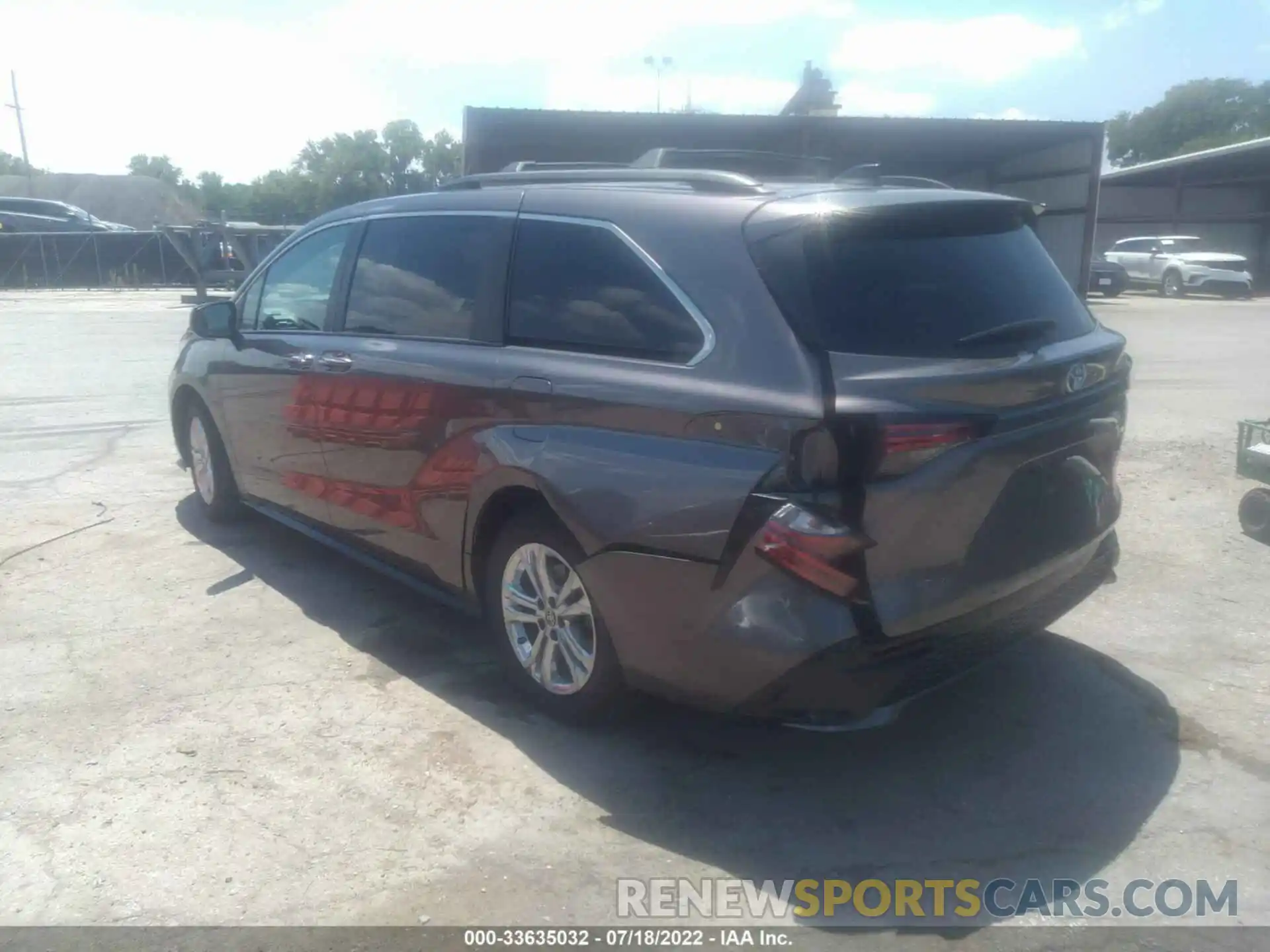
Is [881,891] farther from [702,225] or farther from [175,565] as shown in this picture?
[175,565]

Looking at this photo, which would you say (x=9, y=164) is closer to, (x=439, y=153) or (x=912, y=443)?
(x=439, y=153)

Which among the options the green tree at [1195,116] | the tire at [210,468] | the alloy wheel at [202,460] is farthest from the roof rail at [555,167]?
the green tree at [1195,116]

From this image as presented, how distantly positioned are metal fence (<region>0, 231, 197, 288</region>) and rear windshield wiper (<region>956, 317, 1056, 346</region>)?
36.3 m

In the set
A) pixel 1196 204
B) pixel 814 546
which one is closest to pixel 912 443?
pixel 814 546

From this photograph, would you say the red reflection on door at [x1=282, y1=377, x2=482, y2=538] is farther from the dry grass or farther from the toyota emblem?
the dry grass

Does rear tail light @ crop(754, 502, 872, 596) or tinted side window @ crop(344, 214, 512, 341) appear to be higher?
tinted side window @ crop(344, 214, 512, 341)

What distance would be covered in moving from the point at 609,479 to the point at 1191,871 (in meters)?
2.01

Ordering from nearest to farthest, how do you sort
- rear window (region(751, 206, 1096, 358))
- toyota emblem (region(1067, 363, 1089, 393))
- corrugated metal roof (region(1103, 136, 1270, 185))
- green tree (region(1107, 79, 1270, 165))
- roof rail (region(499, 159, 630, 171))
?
1. rear window (region(751, 206, 1096, 358))
2. toyota emblem (region(1067, 363, 1089, 393))
3. roof rail (region(499, 159, 630, 171))
4. corrugated metal roof (region(1103, 136, 1270, 185))
5. green tree (region(1107, 79, 1270, 165))

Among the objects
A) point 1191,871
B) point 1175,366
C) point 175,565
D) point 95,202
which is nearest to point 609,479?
point 1191,871

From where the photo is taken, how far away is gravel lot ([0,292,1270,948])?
3.07m

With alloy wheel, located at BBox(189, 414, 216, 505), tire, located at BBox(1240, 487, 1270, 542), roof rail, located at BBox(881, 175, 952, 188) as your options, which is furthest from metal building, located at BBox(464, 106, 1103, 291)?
roof rail, located at BBox(881, 175, 952, 188)

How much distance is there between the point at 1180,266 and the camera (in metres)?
29.4

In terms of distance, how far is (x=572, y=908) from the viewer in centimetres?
294

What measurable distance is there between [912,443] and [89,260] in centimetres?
3890
